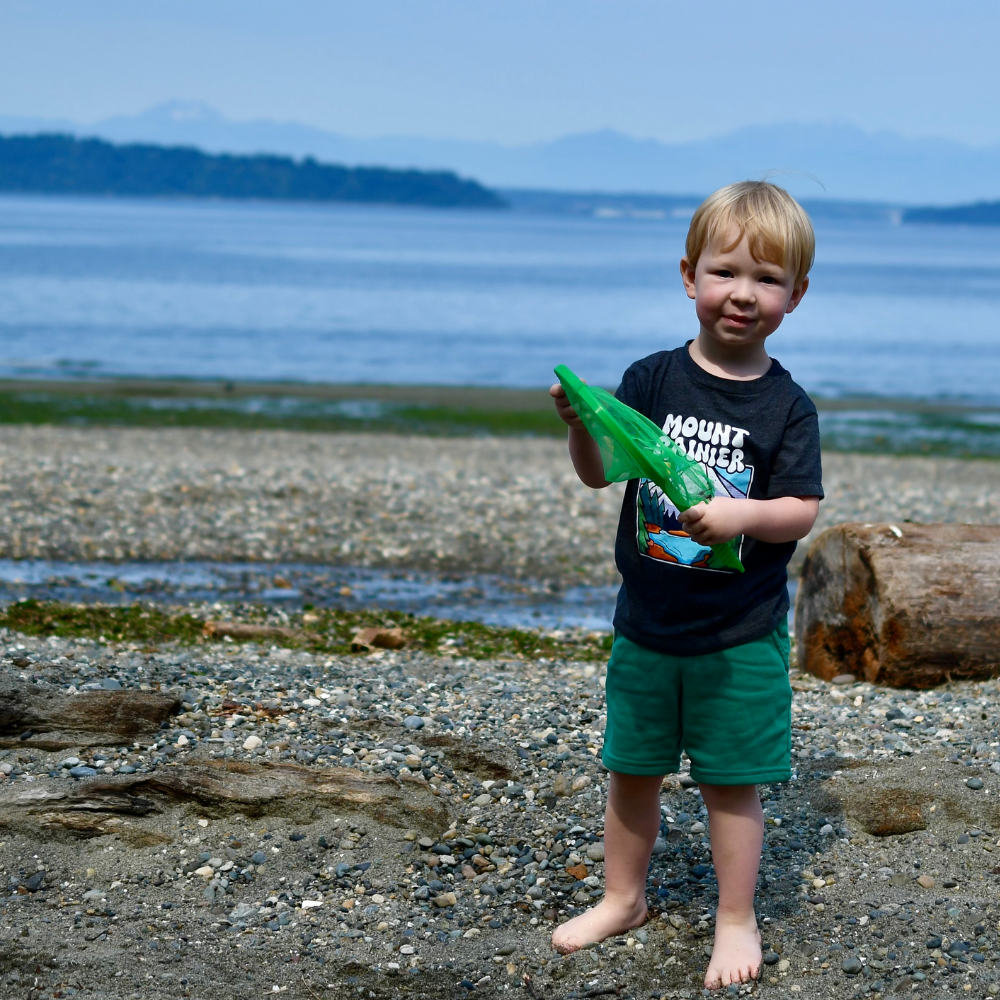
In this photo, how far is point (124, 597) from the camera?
11.4 metres

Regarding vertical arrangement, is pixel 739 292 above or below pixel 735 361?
above

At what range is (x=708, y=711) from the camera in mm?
4090

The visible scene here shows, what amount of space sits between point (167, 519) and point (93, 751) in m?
9.14

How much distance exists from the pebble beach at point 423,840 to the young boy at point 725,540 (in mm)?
657

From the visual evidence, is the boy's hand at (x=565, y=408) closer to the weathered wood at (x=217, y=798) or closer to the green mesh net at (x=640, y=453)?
the green mesh net at (x=640, y=453)

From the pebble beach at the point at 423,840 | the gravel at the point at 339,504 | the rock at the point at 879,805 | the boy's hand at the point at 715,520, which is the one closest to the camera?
the boy's hand at the point at 715,520

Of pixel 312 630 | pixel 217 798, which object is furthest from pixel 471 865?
pixel 312 630

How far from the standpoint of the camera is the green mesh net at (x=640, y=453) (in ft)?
12.5

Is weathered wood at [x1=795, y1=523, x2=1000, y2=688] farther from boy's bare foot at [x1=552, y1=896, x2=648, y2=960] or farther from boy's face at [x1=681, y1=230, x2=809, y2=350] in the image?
boy's face at [x1=681, y1=230, x2=809, y2=350]

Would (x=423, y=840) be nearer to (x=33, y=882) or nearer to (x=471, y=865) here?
(x=471, y=865)

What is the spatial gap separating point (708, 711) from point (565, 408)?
3.82 ft

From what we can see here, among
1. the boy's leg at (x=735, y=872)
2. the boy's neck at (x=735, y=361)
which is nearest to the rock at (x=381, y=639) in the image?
the boy's leg at (x=735, y=872)

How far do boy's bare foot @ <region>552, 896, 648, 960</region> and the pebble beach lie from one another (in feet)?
0.20

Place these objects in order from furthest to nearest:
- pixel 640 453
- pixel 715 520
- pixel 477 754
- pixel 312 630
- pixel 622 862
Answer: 1. pixel 312 630
2. pixel 477 754
3. pixel 622 862
4. pixel 640 453
5. pixel 715 520
